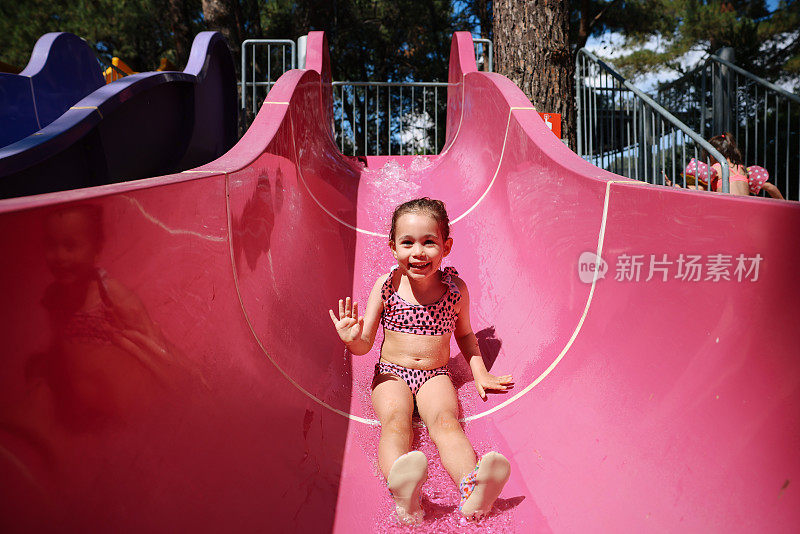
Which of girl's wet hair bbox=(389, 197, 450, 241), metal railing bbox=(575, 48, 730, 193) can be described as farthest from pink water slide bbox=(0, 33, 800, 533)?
metal railing bbox=(575, 48, 730, 193)

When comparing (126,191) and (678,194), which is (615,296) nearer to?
(678,194)

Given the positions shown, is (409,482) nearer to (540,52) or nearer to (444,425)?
(444,425)

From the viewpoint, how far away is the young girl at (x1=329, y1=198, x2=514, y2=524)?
1820 mm

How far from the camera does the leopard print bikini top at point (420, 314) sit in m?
2.22

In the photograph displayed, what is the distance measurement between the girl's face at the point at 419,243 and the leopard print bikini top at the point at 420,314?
0.47ft

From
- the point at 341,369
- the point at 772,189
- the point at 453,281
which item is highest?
A: the point at 772,189

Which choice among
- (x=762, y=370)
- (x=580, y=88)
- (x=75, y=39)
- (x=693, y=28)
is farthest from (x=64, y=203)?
(x=693, y=28)

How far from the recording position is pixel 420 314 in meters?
2.23

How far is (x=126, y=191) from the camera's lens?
4.29ft

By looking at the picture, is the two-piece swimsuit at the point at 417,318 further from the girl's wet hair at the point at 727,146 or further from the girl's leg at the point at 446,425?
the girl's wet hair at the point at 727,146

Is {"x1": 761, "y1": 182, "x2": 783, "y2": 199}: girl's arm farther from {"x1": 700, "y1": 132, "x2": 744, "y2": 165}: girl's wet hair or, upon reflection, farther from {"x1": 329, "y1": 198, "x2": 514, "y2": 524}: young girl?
{"x1": 329, "y1": 198, "x2": 514, "y2": 524}: young girl

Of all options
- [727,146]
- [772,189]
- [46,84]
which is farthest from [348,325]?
[772,189]

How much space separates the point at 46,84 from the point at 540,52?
13.4ft

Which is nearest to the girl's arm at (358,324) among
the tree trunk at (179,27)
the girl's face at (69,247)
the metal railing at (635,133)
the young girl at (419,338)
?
the young girl at (419,338)
